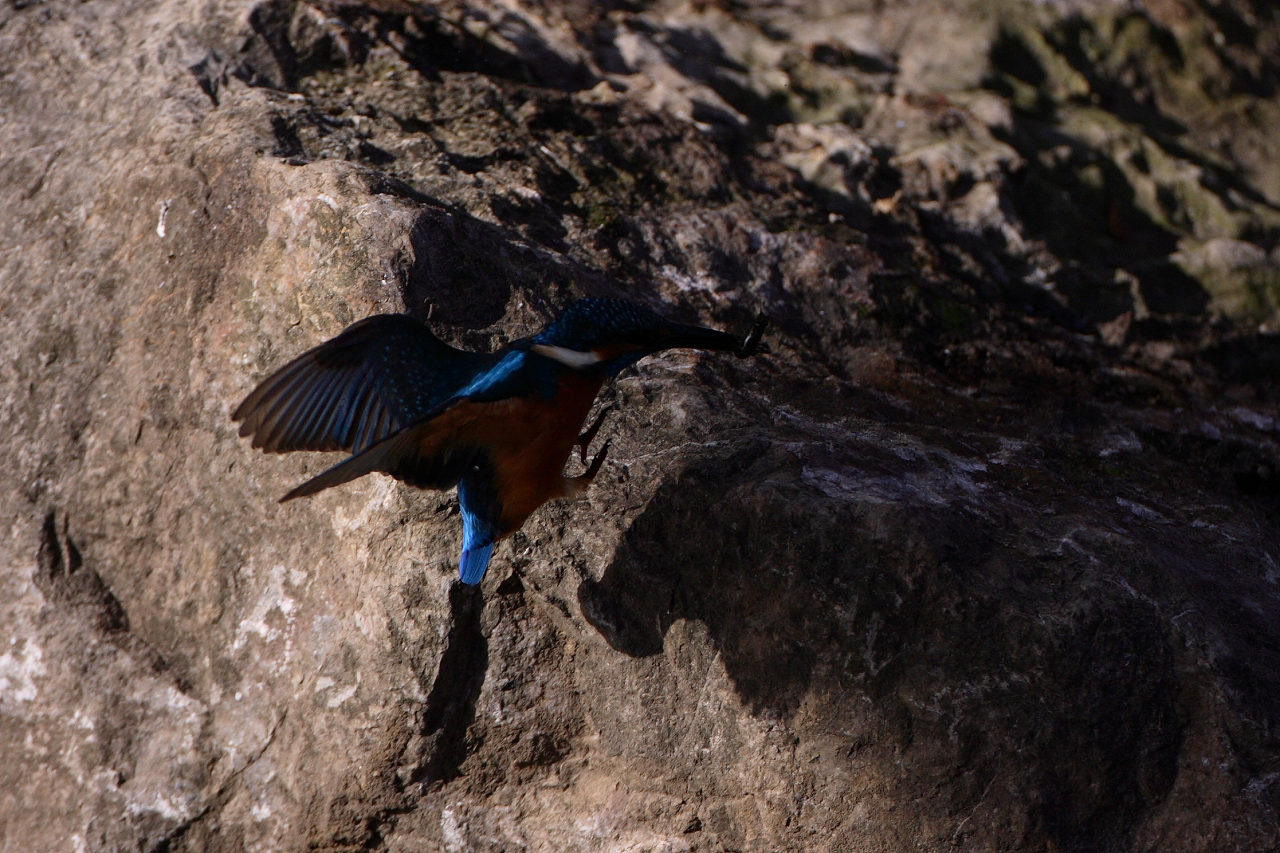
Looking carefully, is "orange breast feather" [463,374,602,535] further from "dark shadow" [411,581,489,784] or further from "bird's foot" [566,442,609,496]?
"dark shadow" [411,581,489,784]

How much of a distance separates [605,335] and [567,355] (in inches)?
4.8

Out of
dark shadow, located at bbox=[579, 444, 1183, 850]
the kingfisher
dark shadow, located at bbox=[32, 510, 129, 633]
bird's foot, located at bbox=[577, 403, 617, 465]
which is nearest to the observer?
dark shadow, located at bbox=[579, 444, 1183, 850]

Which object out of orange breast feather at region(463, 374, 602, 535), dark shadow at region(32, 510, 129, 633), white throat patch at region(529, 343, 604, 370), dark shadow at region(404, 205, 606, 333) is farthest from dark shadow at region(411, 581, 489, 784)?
dark shadow at region(32, 510, 129, 633)

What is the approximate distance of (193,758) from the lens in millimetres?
3346

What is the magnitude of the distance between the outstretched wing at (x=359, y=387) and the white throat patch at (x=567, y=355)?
0.15 metres

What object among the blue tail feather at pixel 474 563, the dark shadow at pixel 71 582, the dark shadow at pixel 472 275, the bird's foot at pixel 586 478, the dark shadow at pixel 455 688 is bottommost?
the dark shadow at pixel 71 582

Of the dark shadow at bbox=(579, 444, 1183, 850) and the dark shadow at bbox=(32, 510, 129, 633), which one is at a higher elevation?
the dark shadow at bbox=(579, 444, 1183, 850)

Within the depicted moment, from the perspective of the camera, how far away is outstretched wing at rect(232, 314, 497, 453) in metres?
2.87

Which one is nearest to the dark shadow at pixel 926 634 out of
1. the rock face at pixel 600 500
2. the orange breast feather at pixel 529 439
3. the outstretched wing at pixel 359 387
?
the rock face at pixel 600 500

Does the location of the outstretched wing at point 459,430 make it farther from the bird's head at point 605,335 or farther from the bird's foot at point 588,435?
the bird's foot at point 588,435

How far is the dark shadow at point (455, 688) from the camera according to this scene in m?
3.13

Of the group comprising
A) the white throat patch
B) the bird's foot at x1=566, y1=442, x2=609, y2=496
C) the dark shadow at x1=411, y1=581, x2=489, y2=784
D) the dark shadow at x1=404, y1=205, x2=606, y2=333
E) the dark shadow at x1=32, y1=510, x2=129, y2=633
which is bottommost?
the dark shadow at x1=32, y1=510, x2=129, y2=633

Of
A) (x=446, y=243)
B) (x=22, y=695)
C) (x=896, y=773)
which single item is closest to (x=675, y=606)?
(x=896, y=773)

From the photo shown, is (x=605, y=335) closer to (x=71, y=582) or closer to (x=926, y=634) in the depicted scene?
(x=926, y=634)
